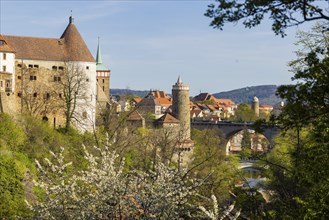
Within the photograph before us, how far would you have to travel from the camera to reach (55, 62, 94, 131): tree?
40.8 m

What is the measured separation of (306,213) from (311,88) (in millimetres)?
2923

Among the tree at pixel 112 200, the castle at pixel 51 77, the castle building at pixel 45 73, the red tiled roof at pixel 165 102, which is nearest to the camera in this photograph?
the tree at pixel 112 200

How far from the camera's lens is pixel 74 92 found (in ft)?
136

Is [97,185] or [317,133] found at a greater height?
[317,133]

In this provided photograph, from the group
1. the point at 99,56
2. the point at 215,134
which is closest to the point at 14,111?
the point at 215,134

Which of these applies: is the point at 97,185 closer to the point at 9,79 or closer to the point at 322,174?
the point at 322,174

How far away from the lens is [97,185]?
1409 cm

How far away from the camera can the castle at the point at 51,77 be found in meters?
39.3

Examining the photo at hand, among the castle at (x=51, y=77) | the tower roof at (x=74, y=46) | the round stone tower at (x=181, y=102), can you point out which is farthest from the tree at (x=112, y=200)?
the round stone tower at (x=181, y=102)

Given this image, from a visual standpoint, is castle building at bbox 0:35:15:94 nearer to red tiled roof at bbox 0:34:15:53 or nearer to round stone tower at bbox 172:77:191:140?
red tiled roof at bbox 0:34:15:53

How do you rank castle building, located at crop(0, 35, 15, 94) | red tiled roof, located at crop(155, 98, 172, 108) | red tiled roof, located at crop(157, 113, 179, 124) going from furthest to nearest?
1. red tiled roof, located at crop(155, 98, 172, 108)
2. red tiled roof, located at crop(157, 113, 179, 124)
3. castle building, located at crop(0, 35, 15, 94)

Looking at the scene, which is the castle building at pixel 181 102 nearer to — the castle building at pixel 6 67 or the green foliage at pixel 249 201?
the castle building at pixel 6 67

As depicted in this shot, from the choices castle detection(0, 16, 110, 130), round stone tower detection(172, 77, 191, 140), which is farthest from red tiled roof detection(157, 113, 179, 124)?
castle detection(0, 16, 110, 130)

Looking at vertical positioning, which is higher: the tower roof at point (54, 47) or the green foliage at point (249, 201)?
the tower roof at point (54, 47)
